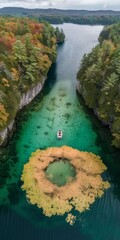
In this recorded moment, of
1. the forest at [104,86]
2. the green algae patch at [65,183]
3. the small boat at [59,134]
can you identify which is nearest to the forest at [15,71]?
the small boat at [59,134]

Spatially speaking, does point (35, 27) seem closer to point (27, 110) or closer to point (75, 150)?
point (27, 110)

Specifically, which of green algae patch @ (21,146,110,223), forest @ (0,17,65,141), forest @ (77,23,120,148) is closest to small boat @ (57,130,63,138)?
green algae patch @ (21,146,110,223)

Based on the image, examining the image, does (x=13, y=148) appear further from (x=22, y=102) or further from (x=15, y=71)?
(x=15, y=71)

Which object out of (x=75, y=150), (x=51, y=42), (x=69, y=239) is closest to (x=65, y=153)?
(x=75, y=150)

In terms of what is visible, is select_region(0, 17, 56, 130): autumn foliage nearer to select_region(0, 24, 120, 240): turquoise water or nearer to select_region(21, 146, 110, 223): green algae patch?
select_region(0, 24, 120, 240): turquoise water

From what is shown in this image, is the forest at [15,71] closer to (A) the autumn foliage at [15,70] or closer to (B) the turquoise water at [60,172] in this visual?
(A) the autumn foliage at [15,70]
